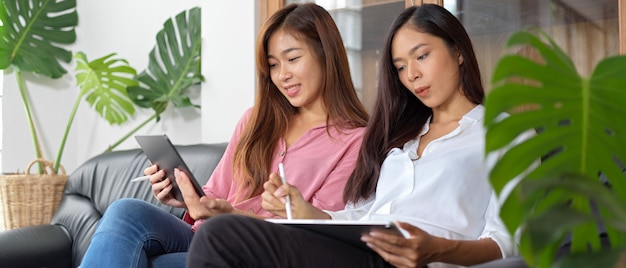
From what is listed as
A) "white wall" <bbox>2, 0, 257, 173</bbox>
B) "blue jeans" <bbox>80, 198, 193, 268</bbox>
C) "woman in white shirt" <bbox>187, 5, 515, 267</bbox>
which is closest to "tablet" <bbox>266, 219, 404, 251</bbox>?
"woman in white shirt" <bbox>187, 5, 515, 267</bbox>

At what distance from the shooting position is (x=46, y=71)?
414cm

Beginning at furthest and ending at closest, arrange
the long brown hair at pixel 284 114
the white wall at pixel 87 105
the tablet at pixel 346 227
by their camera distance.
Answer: the white wall at pixel 87 105, the long brown hair at pixel 284 114, the tablet at pixel 346 227

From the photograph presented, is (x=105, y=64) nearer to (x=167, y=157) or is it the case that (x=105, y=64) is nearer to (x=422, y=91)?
(x=167, y=157)

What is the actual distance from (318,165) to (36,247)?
109 cm

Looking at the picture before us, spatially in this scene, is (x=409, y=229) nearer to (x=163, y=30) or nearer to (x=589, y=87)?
(x=589, y=87)

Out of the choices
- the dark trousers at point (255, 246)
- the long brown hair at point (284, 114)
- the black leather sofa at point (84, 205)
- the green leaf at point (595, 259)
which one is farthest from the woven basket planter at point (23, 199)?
the green leaf at point (595, 259)

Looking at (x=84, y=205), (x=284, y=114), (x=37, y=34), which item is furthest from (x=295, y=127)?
(x=37, y=34)

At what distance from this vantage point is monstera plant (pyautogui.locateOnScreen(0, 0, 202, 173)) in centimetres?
387

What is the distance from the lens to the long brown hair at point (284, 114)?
234cm

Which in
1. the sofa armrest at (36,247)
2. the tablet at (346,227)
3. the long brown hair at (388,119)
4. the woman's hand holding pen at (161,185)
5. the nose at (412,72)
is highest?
the nose at (412,72)

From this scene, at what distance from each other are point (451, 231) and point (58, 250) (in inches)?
64.0

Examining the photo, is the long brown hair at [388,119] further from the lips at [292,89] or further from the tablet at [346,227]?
the tablet at [346,227]

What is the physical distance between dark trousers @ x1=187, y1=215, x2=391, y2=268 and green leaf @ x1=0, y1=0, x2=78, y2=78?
270cm

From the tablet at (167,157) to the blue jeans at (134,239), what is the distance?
110 millimetres
